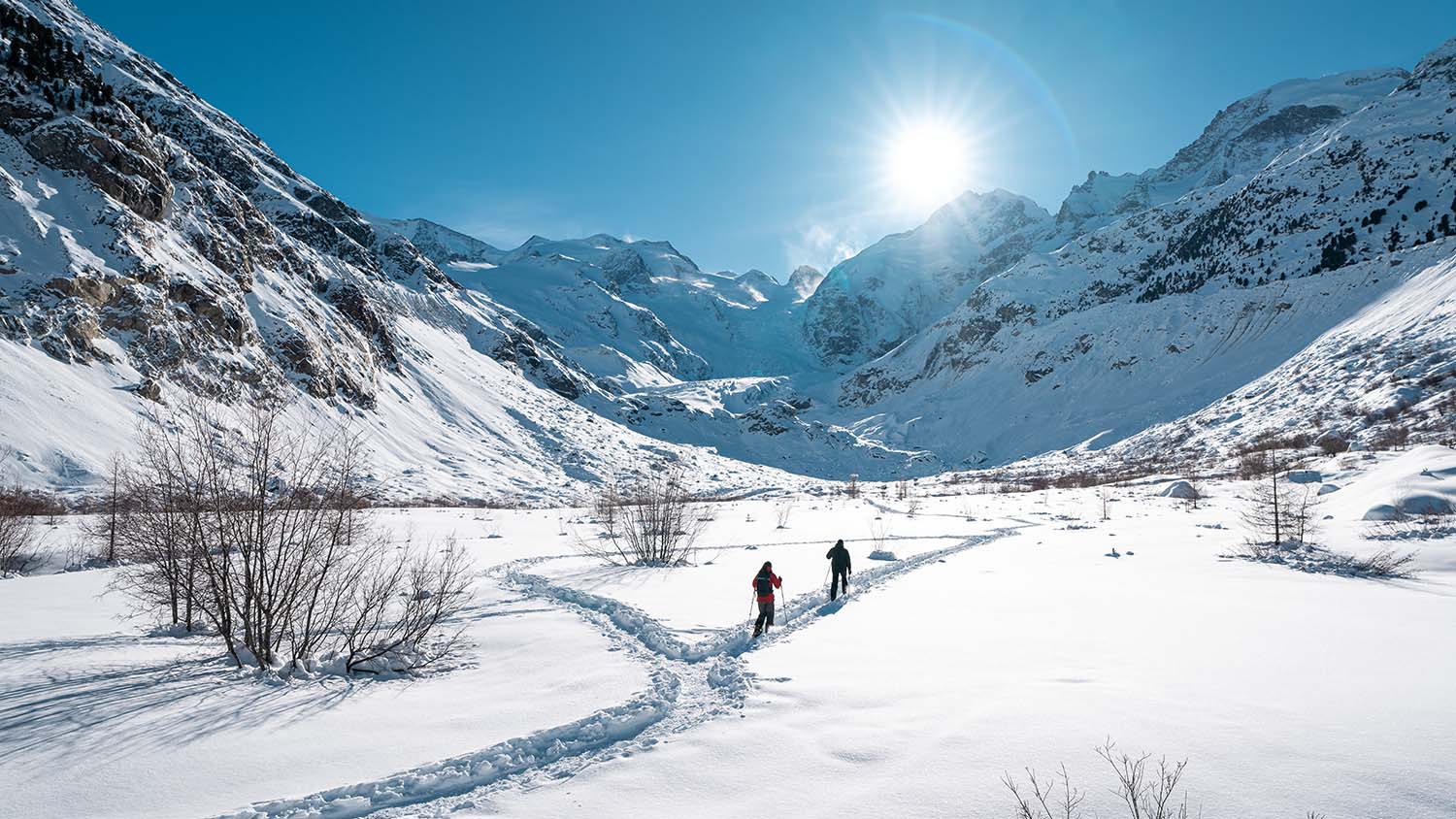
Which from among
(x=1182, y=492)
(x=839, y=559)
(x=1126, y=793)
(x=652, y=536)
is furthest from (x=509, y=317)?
(x=1126, y=793)

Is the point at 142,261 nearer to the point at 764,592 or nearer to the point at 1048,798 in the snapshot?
the point at 764,592

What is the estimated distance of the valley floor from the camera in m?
4.83

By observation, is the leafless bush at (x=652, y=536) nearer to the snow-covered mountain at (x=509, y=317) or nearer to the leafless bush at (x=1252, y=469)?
the snow-covered mountain at (x=509, y=317)

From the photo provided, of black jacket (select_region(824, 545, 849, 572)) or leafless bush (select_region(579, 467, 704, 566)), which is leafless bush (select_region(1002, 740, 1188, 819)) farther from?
leafless bush (select_region(579, 467, 704, 566))

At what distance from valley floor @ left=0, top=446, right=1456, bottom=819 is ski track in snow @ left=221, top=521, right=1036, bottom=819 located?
0.03 meters

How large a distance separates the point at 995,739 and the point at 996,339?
474ft

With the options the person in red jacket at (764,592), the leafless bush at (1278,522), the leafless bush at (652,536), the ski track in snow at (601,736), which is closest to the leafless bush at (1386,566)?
the leafless bush at (1278,522)

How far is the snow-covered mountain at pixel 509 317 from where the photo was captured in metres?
44.4

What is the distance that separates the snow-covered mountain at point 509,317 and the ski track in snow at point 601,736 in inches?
321

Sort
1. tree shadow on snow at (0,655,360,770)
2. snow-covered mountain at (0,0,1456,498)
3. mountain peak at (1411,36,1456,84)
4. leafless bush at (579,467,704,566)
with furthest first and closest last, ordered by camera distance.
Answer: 1. mountain peak at (1411,36,1456,84)
2. snow-covered mountain at (0,0,1456,498)
3. leafless bush at (579,467,704,566)
4. tree shadow on snow at (0,655,360,770)

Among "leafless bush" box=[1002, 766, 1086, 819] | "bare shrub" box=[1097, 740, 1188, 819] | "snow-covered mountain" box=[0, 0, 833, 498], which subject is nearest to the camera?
"bare shrub" box=[1097, 740, 1188, 819]

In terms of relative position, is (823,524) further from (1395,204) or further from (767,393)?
(767,393)

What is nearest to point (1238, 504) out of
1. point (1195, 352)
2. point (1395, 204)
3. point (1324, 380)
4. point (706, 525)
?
point (706, 525)

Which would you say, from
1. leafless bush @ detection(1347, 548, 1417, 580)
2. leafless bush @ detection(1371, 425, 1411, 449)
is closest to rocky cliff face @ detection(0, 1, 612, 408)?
leafless bush @ detection(1347, 548, 1417, 580)
